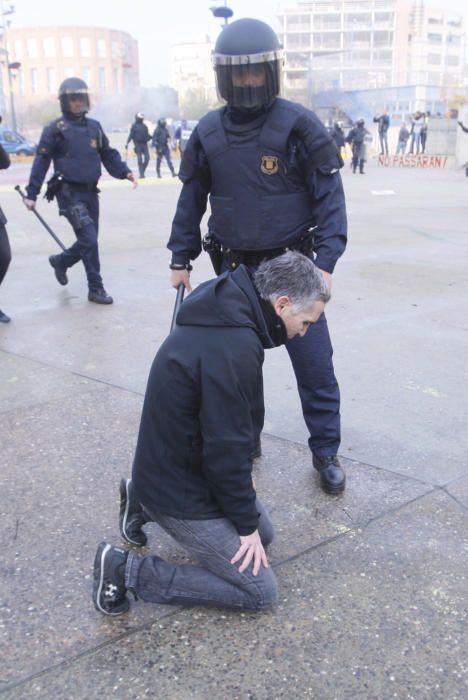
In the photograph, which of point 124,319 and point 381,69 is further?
point 381,69

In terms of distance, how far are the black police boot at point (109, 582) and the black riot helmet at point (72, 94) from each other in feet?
15.0

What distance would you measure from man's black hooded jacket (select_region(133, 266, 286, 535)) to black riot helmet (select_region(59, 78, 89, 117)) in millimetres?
4297

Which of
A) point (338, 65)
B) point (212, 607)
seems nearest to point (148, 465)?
point (212, 607)

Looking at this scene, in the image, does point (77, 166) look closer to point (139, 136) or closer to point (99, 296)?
point (99, 296)

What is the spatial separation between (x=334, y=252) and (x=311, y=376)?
53cm

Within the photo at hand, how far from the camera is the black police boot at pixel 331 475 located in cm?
316

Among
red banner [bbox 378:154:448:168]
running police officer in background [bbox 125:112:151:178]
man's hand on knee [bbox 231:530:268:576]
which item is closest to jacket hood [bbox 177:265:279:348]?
man's hand on knee [bbox 231:530:268:576]

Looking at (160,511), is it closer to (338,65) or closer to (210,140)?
(210,140)

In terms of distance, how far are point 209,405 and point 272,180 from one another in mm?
1206

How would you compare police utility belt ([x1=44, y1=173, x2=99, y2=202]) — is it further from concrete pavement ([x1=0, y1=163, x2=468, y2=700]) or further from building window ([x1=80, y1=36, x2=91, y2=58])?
building window ([x1=80, y1=36, x2=91, y2=58])

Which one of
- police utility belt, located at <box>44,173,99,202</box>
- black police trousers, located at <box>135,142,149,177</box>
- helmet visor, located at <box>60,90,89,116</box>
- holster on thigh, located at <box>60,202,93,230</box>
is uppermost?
helmet visor, located at <box>60,90,89,116</box>

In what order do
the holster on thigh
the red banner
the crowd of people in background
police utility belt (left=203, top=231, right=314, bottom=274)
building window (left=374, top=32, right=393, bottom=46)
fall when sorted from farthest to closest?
1. building window (left=374, top=32, right=393, bottom=46)
2. the red banner
3. the crowd of people in background
4. the holster on thigh
5. police utility belt (left=203, top=231, right=314, bottom=274)

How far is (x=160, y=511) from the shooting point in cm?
240

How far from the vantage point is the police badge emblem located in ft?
9.78
